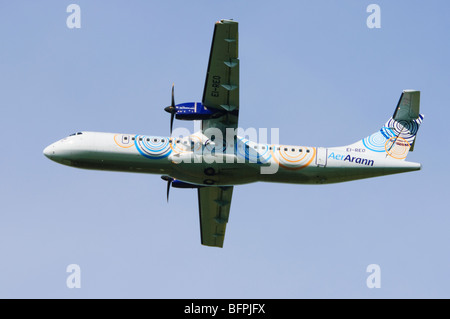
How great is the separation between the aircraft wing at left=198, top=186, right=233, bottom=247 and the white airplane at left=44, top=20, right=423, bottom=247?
214 centimetres

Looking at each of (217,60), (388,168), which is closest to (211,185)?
(217,60)

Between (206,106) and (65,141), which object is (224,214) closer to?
(206,106)

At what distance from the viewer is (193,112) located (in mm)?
31266

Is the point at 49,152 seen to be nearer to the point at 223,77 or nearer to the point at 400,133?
the point at 223,77

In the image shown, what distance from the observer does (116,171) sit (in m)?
31.8

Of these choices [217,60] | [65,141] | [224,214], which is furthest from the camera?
[224,214]

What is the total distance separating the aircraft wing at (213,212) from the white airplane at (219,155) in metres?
2.14

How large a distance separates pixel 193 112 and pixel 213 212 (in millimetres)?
6337

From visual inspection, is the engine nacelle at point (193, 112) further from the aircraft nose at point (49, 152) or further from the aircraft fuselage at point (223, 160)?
the aircraft nose at point (49, 152)

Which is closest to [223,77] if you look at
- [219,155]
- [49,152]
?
[219,155]

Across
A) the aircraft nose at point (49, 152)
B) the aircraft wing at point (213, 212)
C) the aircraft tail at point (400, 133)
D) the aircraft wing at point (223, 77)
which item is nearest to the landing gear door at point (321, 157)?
the aircraft tail at point (400, 133)

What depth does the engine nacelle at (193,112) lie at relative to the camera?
31.2 m

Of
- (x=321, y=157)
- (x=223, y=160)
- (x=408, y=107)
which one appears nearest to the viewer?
(x=223, y=160)

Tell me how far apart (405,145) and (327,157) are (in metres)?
4.04
